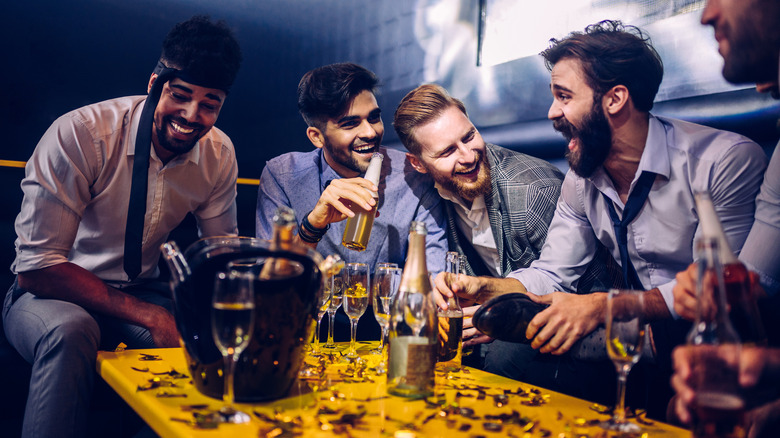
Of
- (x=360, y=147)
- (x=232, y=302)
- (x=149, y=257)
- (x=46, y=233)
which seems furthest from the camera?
(x=360, y=147)

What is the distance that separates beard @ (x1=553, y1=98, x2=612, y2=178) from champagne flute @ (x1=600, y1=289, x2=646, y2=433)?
945 millimetres

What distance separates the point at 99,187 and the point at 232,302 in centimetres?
131

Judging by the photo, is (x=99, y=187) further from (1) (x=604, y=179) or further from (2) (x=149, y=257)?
(1) (x=604, y=179)

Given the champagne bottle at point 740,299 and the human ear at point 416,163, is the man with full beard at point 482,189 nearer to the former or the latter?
the human ear at point 416,163

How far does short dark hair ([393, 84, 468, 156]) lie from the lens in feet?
6.98

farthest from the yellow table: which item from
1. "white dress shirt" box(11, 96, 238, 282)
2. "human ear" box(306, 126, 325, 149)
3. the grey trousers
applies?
"human ear" box(306, 126, 325, 149)

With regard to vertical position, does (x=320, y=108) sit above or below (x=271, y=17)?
below

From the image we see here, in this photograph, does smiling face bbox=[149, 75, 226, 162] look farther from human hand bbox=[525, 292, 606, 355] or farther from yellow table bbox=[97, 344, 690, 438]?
human hand bbox=[525, 292, 606, 355]

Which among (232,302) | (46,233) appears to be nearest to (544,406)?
(232,302)

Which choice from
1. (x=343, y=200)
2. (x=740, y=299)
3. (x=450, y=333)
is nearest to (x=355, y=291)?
(x=450, y=333)

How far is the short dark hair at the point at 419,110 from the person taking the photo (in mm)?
2127

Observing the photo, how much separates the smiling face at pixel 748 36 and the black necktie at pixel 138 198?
1598 millimetres

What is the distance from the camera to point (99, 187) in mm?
1843

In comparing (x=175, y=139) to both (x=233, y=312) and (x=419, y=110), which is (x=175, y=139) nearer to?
(x=419, y=110)
